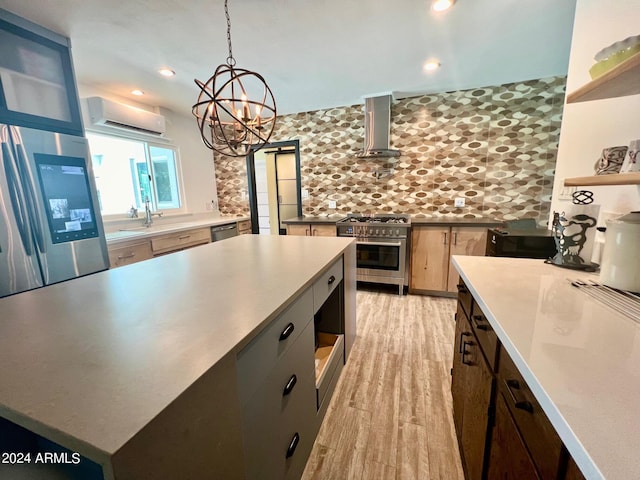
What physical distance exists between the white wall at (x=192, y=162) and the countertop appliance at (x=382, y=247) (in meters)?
2.43

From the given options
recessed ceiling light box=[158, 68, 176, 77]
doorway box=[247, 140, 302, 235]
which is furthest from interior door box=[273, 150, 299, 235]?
recessed ceiling light box=[158, 68, 176, 77]

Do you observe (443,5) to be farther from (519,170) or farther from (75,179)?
(75,179)

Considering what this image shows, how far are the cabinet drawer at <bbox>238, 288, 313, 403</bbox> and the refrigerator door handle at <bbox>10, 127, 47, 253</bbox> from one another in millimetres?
2041

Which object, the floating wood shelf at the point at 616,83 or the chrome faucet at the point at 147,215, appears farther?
the chrome faucet at the point at 147,215

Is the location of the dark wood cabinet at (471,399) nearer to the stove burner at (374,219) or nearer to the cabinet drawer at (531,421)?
the cabinet drawer at (531,421)

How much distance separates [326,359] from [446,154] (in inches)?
117

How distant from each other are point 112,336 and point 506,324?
1.08 metres

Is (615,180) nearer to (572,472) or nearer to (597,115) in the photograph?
(597,115)


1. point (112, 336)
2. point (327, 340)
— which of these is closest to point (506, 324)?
point (112, 336)

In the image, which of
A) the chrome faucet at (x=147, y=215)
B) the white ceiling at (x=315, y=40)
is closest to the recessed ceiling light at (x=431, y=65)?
the white ceiling at (x=315, y=40)

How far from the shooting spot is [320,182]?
4.06m

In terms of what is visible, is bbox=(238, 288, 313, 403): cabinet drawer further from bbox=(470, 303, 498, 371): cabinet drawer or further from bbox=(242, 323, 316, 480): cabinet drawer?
bbox=(470, 303, 498, 371): cabinet drawer

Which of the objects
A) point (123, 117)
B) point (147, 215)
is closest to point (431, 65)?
point (123, 117)

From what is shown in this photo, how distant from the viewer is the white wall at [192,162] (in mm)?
3828
